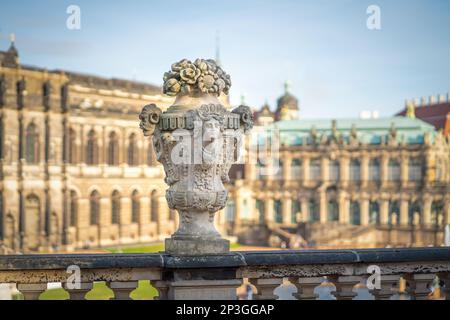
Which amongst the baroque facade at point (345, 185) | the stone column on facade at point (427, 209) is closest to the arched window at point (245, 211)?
the baroque facade at point (345, 185)

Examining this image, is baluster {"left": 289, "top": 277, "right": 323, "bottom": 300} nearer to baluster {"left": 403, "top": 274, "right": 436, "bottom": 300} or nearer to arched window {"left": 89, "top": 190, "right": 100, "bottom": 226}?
baluster {"left": 403, "top": 274, "right": 436, "bottom": 300}

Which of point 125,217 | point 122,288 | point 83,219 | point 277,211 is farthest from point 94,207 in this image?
point 122,288

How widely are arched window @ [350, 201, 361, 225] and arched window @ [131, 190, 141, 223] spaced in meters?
21.1

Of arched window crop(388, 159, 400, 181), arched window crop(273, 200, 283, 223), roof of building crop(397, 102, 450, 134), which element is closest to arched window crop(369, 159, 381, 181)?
arched window crop(388, 159, 400, 181)

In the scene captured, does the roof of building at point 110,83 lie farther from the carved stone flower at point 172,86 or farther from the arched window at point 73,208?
the carved stone flower at point 172,86

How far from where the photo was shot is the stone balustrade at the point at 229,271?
1058 centimetres

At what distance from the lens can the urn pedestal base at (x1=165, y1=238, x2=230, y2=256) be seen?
11.1m

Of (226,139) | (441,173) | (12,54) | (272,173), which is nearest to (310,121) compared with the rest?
(272,173)

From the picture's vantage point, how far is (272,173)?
3730 inches

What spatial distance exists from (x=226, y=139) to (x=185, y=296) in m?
1.84

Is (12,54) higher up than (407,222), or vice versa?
(12,54)

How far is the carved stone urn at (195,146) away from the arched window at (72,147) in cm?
6133
